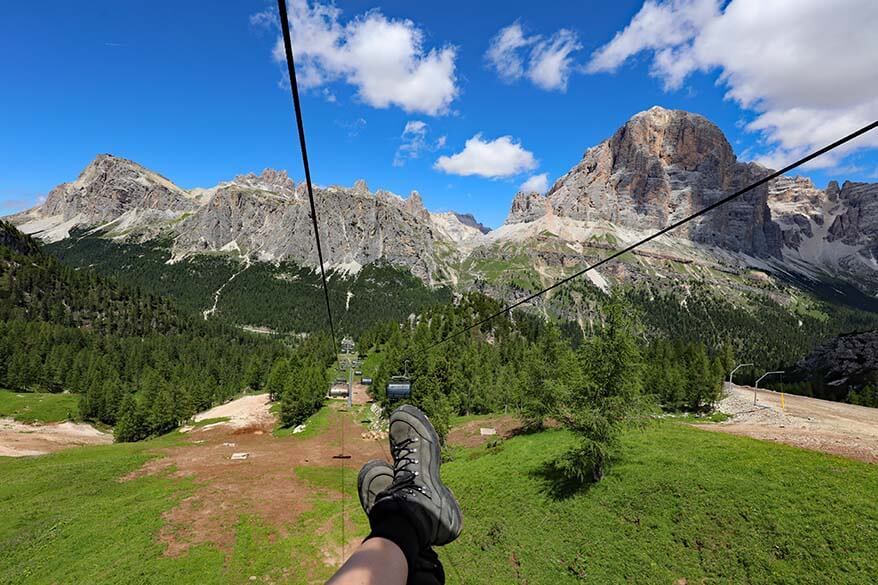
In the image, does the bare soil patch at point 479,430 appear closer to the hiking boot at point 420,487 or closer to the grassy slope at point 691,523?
the grassy slope at point 691,523

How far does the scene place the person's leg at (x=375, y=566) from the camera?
4395 mm

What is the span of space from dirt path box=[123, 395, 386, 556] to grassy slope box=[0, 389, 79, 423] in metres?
21.3

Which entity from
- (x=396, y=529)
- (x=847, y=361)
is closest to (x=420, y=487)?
(x=396, y=529)

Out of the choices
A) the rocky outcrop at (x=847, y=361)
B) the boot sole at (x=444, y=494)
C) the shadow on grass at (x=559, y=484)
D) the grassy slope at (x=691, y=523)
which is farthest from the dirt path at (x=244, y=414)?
the rocky outcrop at (x=847, y=361)

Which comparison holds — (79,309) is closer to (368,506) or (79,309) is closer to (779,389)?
(368,506)

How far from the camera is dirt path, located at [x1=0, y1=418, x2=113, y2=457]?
4686 cm

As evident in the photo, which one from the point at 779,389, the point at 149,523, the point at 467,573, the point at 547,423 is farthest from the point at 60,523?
the point at 779,389

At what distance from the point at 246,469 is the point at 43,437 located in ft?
133

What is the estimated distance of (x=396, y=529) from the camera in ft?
19.2

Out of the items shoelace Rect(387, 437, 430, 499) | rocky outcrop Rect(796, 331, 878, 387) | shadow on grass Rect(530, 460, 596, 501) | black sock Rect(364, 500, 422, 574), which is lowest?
shadow on grass Rect(530, 460, 596, 501)

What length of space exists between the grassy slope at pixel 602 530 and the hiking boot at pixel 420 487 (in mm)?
13433

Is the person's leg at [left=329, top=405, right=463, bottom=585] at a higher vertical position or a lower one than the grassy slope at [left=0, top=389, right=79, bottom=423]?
higher

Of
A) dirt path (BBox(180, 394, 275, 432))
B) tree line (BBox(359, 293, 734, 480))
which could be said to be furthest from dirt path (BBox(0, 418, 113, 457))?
tree line (BBox(359, 293, 734, 480))

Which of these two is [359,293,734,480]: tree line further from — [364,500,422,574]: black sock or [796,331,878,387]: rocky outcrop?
[796,331,878,387]: rocky outcrop
